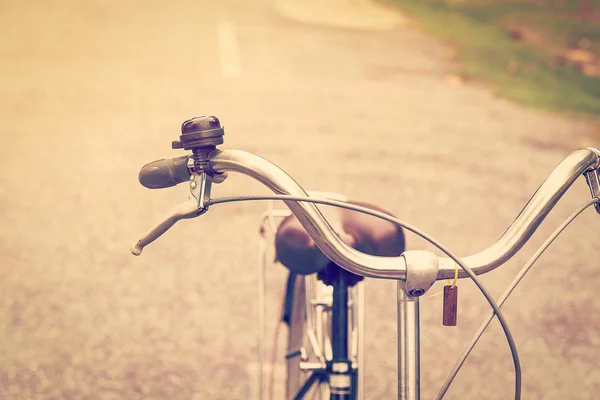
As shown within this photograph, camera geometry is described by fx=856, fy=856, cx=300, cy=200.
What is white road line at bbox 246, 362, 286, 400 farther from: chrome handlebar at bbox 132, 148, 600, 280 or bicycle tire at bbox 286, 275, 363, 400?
chrome handlebar at bbox 132, 148, 600, 280

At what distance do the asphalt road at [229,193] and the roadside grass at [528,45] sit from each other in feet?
1.50

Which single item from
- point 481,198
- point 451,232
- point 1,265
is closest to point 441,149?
point 481,198

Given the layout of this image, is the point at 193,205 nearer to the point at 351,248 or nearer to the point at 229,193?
the point at 351,248

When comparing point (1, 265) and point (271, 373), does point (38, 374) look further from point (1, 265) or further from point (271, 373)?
point (271, 373)

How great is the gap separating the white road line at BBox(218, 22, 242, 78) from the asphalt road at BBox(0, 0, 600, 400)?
0.05m

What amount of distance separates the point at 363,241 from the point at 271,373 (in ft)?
3.05

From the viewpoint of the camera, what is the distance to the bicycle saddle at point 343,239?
238 cm

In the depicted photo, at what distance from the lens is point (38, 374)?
14.3 ft

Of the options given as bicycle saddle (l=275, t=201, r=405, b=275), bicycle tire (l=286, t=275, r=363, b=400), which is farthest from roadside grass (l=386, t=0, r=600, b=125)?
bicycle saddle (l=275, t=201, r=405, b=275)

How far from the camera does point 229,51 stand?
1118cm

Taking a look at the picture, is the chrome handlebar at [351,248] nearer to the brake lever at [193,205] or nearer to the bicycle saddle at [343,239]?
the brake lever at [193,205]

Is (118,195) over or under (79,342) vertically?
over

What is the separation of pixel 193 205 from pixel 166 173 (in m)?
0.15

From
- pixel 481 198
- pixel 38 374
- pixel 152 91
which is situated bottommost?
pixel 38 374
